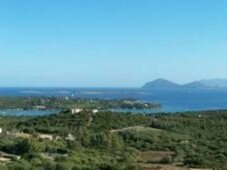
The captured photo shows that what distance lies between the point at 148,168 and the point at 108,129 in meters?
23.1

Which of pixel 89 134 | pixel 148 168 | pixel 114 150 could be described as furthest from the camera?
pixel 89 134

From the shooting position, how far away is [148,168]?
30859 millimetres

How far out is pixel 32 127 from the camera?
53.9m

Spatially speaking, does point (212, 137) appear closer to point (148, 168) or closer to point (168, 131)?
point (168, 131)

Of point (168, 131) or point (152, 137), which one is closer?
point (152, 137)

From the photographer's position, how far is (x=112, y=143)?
42.7 meters

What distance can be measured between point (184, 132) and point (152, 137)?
588cm

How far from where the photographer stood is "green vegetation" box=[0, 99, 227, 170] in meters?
29.8

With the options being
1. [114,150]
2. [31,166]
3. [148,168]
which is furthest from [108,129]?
[31,166]

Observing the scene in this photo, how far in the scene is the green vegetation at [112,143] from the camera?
97.8 ft

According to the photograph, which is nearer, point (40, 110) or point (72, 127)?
point (72, 127)

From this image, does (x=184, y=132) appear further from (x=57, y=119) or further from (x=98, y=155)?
(x=98, y=155)

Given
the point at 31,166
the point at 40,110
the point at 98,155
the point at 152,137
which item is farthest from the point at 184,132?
the point at 40,110

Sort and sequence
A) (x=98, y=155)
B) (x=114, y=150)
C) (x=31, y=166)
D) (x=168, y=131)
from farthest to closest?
(x=168, y=131) → (x=114, y=150) → (x=98, y=155) → (x=31, y=166)
